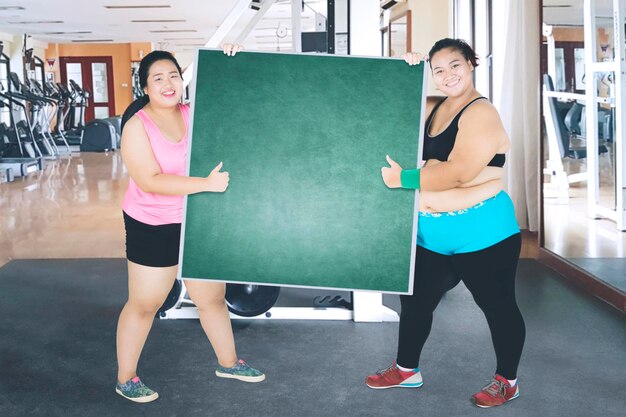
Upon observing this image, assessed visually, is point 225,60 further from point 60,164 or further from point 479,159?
point 60,164

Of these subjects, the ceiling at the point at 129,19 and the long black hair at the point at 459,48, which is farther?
the ceiling at the point at 129,19

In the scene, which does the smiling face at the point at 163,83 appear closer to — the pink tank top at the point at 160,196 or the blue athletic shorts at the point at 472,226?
the pink tank top at the point at 160,196

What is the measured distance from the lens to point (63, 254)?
5.59 metres

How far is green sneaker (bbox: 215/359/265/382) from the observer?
297 centimetres

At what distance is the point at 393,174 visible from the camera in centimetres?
231

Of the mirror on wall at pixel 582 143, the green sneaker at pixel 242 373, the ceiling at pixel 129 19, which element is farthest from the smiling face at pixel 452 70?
the ceiling at pixel 129 19

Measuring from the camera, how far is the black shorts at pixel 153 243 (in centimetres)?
255

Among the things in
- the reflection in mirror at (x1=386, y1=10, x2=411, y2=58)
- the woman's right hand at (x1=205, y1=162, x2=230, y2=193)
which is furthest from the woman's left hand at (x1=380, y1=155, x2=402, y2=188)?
the reflection in mirror at (x1=386, y1=10, x2=411, y2=58)

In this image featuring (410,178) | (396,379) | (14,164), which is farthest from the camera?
(14,164)

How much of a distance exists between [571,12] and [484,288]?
2.92 meters

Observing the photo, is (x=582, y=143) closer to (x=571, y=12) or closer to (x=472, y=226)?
(x=571, y=12)

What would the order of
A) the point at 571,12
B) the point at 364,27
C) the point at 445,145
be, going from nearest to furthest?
the point at 445,145 → the point at 364,27 → the point at 571,12

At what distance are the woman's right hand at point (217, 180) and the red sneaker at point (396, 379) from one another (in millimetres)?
1062

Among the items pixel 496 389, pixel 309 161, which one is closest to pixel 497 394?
pixel 496 389
